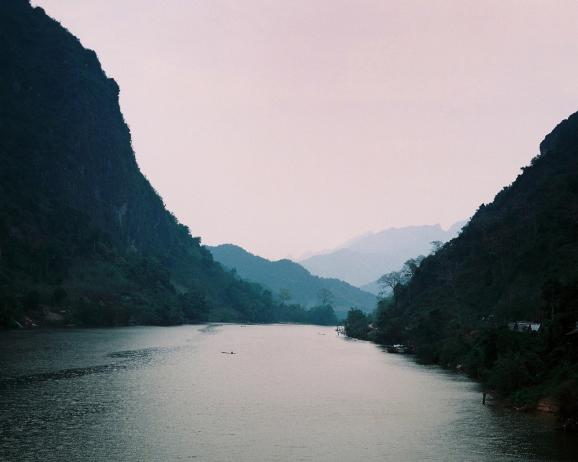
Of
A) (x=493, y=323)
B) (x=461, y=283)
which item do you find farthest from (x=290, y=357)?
(x=461, y=283)

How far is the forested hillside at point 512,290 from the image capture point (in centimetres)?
7275

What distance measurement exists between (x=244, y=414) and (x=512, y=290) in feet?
252

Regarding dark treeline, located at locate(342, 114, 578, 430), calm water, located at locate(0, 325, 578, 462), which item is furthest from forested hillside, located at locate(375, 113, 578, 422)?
calm water, located at locate(0, 325, 578, 462)

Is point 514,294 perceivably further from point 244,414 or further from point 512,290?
point 244,414

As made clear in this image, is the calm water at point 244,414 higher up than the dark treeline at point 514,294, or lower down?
lower down

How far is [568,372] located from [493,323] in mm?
47279

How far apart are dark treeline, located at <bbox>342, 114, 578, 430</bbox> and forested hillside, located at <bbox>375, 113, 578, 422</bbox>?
0.20 metres

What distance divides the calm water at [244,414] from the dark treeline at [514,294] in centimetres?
592

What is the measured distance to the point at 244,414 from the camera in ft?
210

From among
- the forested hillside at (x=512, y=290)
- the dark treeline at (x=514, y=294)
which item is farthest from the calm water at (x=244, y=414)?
the forested hillside at (x=512, y=290)

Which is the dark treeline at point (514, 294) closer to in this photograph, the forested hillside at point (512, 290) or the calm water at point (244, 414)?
the forested hillside at point (512, 290)

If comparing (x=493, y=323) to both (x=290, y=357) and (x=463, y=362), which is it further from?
(x=290, y=357)

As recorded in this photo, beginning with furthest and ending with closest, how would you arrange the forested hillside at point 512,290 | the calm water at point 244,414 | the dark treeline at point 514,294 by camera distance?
the forested hillside at point 512,290 < the dark treeline at point 514,294 < the calm water at point 244,414

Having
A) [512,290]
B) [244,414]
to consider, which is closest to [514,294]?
[512,290]
